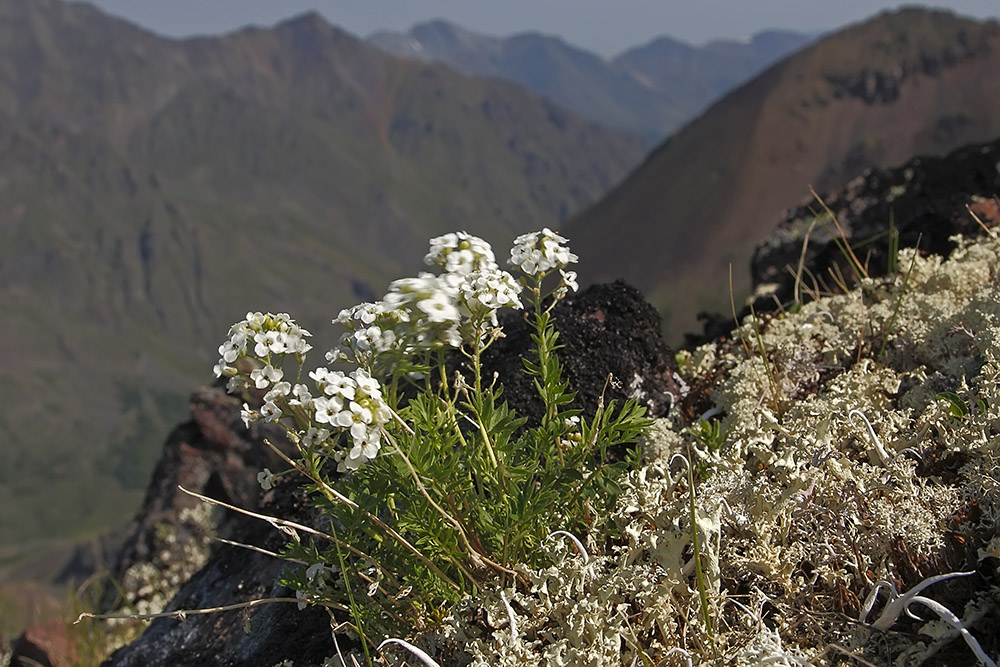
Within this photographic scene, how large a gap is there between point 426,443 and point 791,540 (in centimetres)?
166

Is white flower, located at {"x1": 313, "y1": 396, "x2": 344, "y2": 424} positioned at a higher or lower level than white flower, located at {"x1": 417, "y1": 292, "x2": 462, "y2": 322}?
lower

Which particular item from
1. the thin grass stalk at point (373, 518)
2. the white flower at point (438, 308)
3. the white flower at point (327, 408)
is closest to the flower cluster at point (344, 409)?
the white flower at point (327, 408)

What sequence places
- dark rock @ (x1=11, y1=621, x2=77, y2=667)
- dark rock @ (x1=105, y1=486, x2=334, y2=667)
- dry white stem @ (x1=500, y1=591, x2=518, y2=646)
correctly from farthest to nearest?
dark rock @ (x1=11, y1=621, x2=77, y2=667) < dark rock @ (x1=105, y1=486, x2=334, y2=667) < dry white stem @ (x1=500, y1=591, x2=518, y2=646)

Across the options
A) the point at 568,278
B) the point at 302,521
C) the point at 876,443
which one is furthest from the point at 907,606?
the point at 302,521

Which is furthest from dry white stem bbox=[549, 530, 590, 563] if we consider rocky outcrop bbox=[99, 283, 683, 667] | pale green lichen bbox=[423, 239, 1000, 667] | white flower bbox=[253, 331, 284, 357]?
white flower bbox=[253, 331, 284, 357]

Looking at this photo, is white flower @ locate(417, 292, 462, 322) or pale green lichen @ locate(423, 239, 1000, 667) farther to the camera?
pale green lichen @ locate(423, 239, 1000, 667)

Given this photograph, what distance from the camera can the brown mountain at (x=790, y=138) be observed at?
132 meters

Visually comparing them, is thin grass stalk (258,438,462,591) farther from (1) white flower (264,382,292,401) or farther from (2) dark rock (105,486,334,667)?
(2) dark rock (105,486,334,667)

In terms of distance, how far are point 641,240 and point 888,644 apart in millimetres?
146662

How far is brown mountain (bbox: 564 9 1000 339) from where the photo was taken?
13150 cm

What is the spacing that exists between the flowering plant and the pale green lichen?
219 mm

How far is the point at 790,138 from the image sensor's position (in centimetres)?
14612

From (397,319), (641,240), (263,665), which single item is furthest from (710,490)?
(641,240)

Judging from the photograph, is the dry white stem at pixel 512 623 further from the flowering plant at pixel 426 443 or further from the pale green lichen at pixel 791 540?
the flowering plant at pixel 426 443
